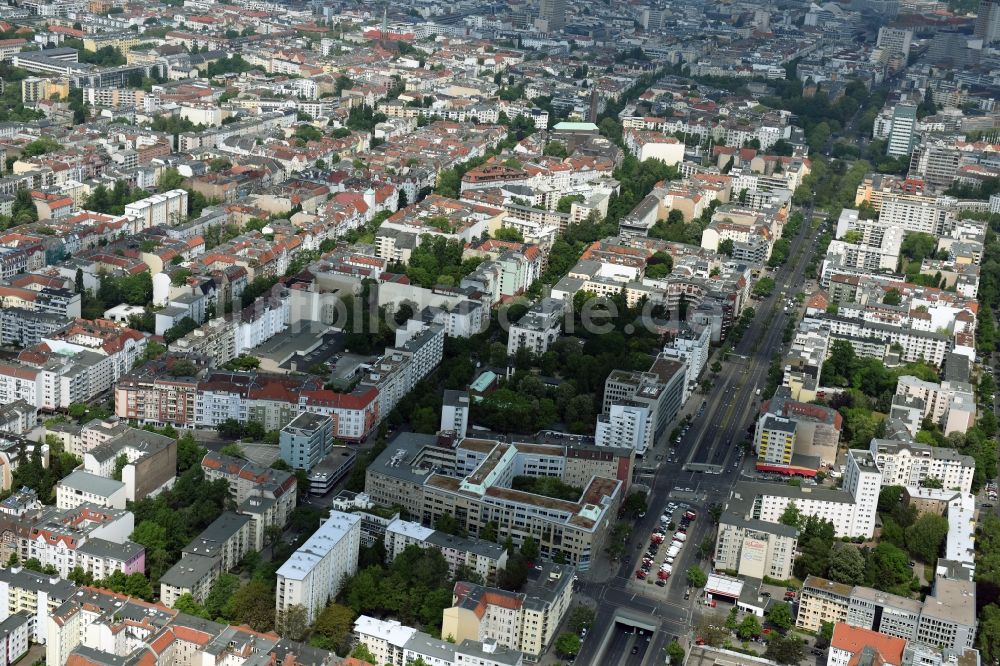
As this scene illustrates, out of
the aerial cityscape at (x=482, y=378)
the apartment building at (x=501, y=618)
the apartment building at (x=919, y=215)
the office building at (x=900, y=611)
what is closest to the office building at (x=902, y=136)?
the aerial cityscape at (x=482, y=378)

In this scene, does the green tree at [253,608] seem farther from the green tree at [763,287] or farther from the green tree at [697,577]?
the green tree at [763,287]

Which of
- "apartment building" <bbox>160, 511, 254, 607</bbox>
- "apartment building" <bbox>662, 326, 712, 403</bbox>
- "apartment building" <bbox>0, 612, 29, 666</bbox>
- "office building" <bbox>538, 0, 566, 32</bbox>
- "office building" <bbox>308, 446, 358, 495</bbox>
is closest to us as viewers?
"apartment building" <bbox>0, 612, 29, 666</bbox>

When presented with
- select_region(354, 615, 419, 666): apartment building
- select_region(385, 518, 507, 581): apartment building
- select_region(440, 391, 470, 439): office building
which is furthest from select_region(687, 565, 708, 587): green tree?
select_region(440, 391, 470, 439): office building

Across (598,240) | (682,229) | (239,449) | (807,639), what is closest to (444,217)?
(598,240)

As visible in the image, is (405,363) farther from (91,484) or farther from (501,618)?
(501,618)

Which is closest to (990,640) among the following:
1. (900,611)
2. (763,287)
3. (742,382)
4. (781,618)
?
(900,611)

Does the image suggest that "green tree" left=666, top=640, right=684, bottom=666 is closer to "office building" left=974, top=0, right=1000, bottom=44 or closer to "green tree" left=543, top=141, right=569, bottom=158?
"green tree" left=543, top=141, right=569, bottom=158

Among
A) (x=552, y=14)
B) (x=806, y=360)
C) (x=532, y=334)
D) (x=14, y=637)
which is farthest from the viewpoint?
(x=552, y=14)
